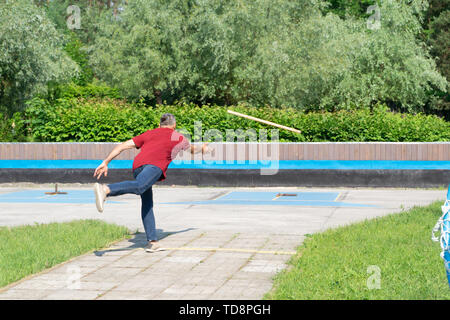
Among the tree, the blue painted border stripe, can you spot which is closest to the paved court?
the blue painted border stripe

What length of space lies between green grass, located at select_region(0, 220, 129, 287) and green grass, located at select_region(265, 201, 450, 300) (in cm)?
284

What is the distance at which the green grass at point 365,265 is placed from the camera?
20.4ft

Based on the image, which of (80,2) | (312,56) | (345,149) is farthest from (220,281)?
(80,2)

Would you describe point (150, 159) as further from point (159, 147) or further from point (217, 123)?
point (217, 123)

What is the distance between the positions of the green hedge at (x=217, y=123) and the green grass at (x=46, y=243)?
25.1ft

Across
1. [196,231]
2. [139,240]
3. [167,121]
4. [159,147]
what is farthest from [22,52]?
[159,147]

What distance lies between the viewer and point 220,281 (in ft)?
22.7

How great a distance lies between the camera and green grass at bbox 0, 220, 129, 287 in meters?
7.52

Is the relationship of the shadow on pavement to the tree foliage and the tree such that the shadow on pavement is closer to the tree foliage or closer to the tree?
the tree

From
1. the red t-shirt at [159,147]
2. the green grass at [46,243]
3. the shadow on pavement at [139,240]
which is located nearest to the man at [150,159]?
Result: the red t-shirt at [159,147]

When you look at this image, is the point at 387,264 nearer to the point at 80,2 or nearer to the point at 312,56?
the point at 312,56

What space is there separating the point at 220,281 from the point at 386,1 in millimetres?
32127

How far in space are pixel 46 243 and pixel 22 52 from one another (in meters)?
14.7

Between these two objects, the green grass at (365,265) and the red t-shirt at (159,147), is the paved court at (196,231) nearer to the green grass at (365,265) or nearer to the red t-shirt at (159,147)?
the green grass at (365,265)
